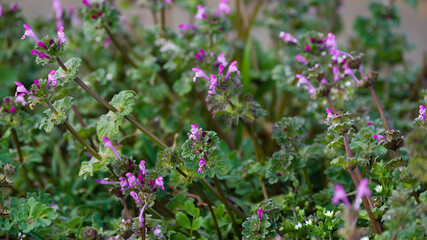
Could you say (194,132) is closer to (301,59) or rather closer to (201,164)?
(201,164)

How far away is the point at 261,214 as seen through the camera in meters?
1.12

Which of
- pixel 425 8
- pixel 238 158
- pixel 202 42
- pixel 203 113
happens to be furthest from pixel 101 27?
pixel 425 8

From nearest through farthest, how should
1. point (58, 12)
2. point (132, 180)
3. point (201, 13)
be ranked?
point (132, 180) < point (201, 13) < point (58, 12)

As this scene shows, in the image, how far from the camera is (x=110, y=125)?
1165 mm

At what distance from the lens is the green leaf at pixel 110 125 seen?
45.1 inches

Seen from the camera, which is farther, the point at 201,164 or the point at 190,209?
the point at 190,209

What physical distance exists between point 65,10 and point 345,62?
1321 millimetres

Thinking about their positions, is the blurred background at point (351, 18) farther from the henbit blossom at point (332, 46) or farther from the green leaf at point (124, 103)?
the green leaf at point (124, 103)

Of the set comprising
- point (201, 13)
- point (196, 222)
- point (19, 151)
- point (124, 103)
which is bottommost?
point (196, 222)

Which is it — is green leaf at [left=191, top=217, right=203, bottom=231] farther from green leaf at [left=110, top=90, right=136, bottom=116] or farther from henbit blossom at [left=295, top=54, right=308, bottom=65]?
henbit blossom at [left=295, top=54, right=308, bottom=65]

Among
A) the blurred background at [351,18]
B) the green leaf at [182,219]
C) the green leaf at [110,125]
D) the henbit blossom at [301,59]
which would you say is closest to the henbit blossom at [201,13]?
the henbit blossom at [301,59]

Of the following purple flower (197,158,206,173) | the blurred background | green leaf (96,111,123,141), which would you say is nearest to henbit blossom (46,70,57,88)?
green leaf (96,111,123,141)

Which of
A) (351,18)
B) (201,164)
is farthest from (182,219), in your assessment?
(351,18)

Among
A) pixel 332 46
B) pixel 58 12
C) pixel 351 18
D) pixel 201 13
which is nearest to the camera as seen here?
pixel 332 46
